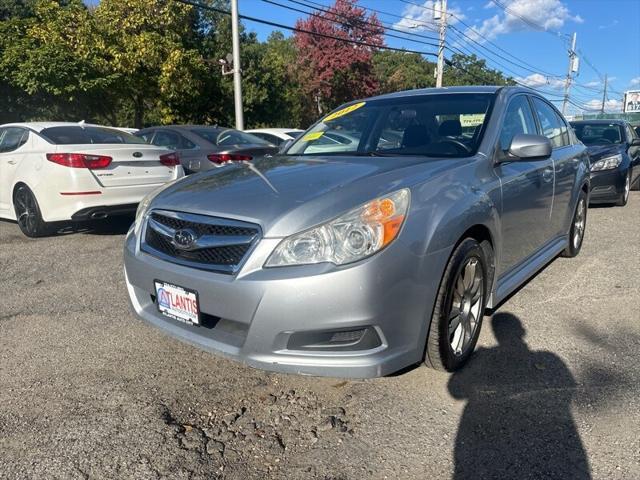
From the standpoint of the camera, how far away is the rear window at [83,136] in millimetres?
6074

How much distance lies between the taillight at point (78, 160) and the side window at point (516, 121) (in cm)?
440

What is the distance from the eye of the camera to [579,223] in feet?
17.6

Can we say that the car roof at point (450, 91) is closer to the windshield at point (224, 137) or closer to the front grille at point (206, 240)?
the front grille at point (206, 240)

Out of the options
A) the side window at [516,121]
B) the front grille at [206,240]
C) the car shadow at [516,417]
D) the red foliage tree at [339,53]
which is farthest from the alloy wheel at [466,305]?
the red foliage tree at [339,53]

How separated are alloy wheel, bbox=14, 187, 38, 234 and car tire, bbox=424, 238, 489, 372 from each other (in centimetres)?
532

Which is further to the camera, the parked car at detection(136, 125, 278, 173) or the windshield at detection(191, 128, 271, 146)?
the windshield at detection(191, 128, 271, 146)

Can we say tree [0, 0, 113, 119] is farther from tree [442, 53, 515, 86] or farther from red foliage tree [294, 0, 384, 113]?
tree [442, 53, 515, 86]

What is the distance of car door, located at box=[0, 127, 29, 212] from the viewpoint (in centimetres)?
635

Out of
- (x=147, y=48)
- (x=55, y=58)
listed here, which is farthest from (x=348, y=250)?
(x=147, y=48)

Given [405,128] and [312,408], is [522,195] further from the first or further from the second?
[312,408]

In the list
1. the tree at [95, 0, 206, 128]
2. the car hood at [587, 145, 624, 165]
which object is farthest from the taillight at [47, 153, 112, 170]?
the tree at [95, 0, 206, 128]

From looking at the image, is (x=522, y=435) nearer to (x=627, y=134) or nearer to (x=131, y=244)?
(x=131, y=244)

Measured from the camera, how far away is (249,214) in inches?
96.1

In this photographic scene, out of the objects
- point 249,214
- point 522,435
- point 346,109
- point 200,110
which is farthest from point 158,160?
point 200,110
